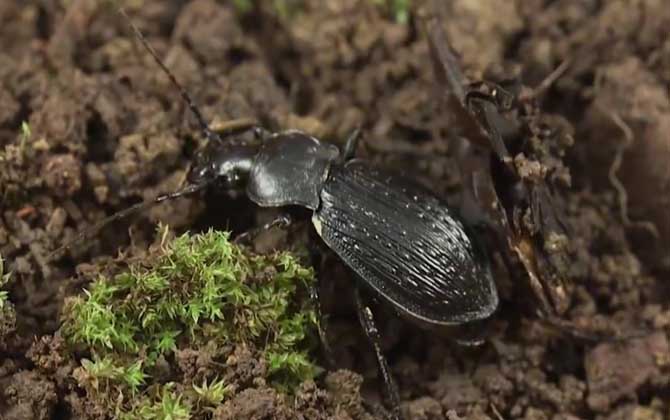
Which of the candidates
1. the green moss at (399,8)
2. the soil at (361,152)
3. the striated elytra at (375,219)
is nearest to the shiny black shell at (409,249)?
the striated elytra at (375,219)

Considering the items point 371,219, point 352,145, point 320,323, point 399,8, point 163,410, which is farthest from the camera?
point 399,8

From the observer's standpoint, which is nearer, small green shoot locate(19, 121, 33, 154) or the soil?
the soil

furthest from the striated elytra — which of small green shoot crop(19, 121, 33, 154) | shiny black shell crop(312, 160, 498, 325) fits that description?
small green shoot crop(19, 121, 33, 154)

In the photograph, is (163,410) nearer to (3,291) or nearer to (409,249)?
(3,291)

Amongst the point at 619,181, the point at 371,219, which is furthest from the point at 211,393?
the point at 619,181

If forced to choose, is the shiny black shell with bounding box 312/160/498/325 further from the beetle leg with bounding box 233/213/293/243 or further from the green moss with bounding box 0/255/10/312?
the green moss with bounding box 0/255/10/312

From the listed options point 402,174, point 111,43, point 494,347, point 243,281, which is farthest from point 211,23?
point 494,347

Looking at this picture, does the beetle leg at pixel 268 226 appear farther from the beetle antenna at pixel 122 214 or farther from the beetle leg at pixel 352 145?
the beetle leg at pixel 352 145
